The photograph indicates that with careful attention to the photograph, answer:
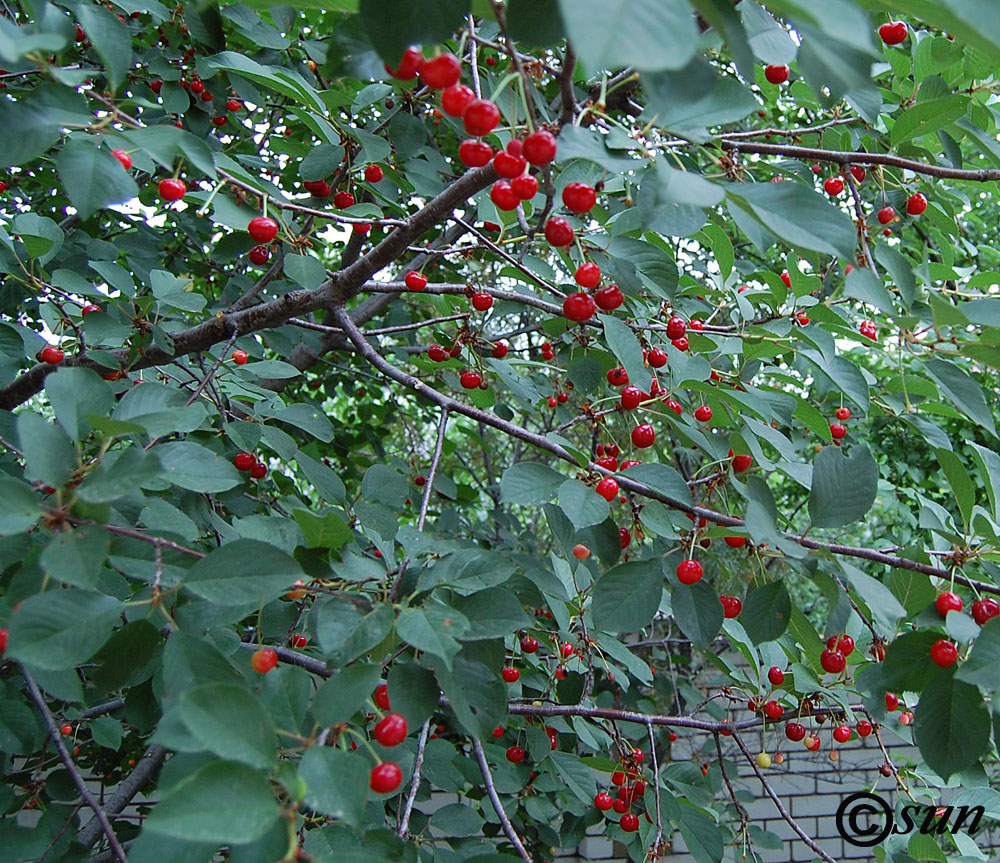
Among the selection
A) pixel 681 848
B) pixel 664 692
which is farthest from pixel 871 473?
pixel 681 848

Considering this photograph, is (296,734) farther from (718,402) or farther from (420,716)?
(718,402)

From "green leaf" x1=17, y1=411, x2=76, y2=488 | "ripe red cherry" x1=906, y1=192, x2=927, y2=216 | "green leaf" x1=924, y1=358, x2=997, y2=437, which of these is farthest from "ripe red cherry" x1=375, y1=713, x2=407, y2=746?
"ripe red cherry" x1=906, y1=192, x2=927, y2=216

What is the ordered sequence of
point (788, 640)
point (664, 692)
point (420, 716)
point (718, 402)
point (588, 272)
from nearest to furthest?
point (420, 716), point (588, 272), point (718, 402), point (788, 640), point (664, 692)

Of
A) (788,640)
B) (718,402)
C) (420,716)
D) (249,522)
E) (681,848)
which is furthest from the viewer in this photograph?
(681,848)

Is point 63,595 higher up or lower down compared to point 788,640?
higher up

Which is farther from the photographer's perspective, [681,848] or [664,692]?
[681,848]

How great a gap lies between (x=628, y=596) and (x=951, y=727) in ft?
1.53

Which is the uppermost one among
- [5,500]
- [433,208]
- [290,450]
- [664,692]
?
[433,208]

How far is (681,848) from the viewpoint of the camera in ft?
13.6

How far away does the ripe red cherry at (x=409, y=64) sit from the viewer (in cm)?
91

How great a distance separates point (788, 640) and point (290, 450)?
1.18 meters

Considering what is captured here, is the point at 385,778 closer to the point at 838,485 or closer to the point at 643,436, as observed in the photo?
the point at 838,485

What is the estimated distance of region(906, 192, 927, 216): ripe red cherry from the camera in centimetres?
170

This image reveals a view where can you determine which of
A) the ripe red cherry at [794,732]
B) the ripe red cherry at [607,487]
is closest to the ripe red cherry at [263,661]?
the ripe red cherry at [607,487]
